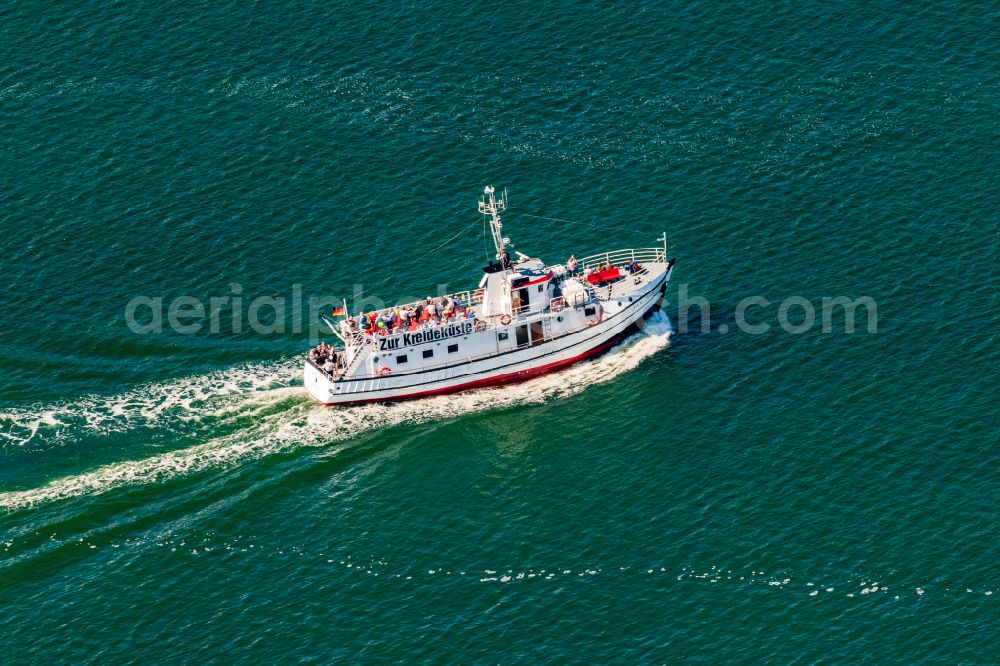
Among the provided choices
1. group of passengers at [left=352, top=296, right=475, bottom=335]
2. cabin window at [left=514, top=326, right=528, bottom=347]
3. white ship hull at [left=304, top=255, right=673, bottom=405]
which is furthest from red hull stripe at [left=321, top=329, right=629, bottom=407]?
group of passengers at [left=352, top=296, right=475, bottom=335]

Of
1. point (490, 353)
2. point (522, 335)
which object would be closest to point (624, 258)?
point (522, 335)

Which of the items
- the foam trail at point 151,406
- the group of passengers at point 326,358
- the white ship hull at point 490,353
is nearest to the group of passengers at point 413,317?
the white ship hull at point 490,353

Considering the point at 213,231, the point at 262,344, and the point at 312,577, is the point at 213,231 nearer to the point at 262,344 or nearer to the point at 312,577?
the point at 262,344

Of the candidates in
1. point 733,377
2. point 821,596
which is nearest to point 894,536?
point 821,596

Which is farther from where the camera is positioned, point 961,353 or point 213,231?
point 213,231

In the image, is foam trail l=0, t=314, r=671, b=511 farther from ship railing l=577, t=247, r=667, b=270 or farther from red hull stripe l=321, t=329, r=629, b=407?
ship railing l=577, t=247, r=667, b=270

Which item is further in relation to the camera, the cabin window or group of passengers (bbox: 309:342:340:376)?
the cabin window
